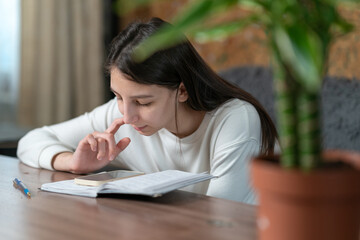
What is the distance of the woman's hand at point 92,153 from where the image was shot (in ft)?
4.79

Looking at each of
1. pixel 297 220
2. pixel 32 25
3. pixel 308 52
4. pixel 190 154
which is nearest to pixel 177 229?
pixel 297 220

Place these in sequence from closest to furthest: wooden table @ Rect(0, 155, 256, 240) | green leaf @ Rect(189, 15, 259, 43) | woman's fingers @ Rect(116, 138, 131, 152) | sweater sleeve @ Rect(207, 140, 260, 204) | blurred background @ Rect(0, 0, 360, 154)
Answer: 1. green leaf @ Rect(189, 15, 259, 43)
2. wooden table @ Rect(0, 155, 256, 240)
3. sweater sleeve @ Rect(207, 140, 260, 204)
4. woman's fingers @ Rect(116, 138, 131, 152)
5. blurred background @ Rect(0, 0, 360, 154)

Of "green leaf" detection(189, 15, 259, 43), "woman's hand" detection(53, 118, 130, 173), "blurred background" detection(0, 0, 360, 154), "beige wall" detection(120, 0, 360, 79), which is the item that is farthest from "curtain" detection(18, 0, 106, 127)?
"green leaf" detection(189, 15, 259, 43)

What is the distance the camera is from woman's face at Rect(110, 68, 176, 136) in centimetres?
143

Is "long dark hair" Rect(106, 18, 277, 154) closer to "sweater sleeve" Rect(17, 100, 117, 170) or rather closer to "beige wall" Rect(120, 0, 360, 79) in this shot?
"sweater sleeve" Rect(17, 100, 117, 170)

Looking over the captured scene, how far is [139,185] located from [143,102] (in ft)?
1.05

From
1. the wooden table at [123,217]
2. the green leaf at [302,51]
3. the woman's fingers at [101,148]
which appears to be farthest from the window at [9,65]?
the green leaf at [302,51]

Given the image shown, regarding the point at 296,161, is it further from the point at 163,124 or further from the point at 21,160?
the point at 21,160

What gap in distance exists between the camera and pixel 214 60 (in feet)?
10.3

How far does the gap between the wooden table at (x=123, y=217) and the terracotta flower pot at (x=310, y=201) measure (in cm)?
21

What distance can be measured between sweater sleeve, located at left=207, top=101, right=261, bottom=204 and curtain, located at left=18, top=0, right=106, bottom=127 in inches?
77.2

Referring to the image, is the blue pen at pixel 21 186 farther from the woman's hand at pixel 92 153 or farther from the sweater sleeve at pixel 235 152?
the sweater sleeve at pixel 235 152

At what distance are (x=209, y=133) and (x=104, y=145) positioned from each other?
0.32 m

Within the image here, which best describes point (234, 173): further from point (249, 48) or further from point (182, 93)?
point (249, 48)
